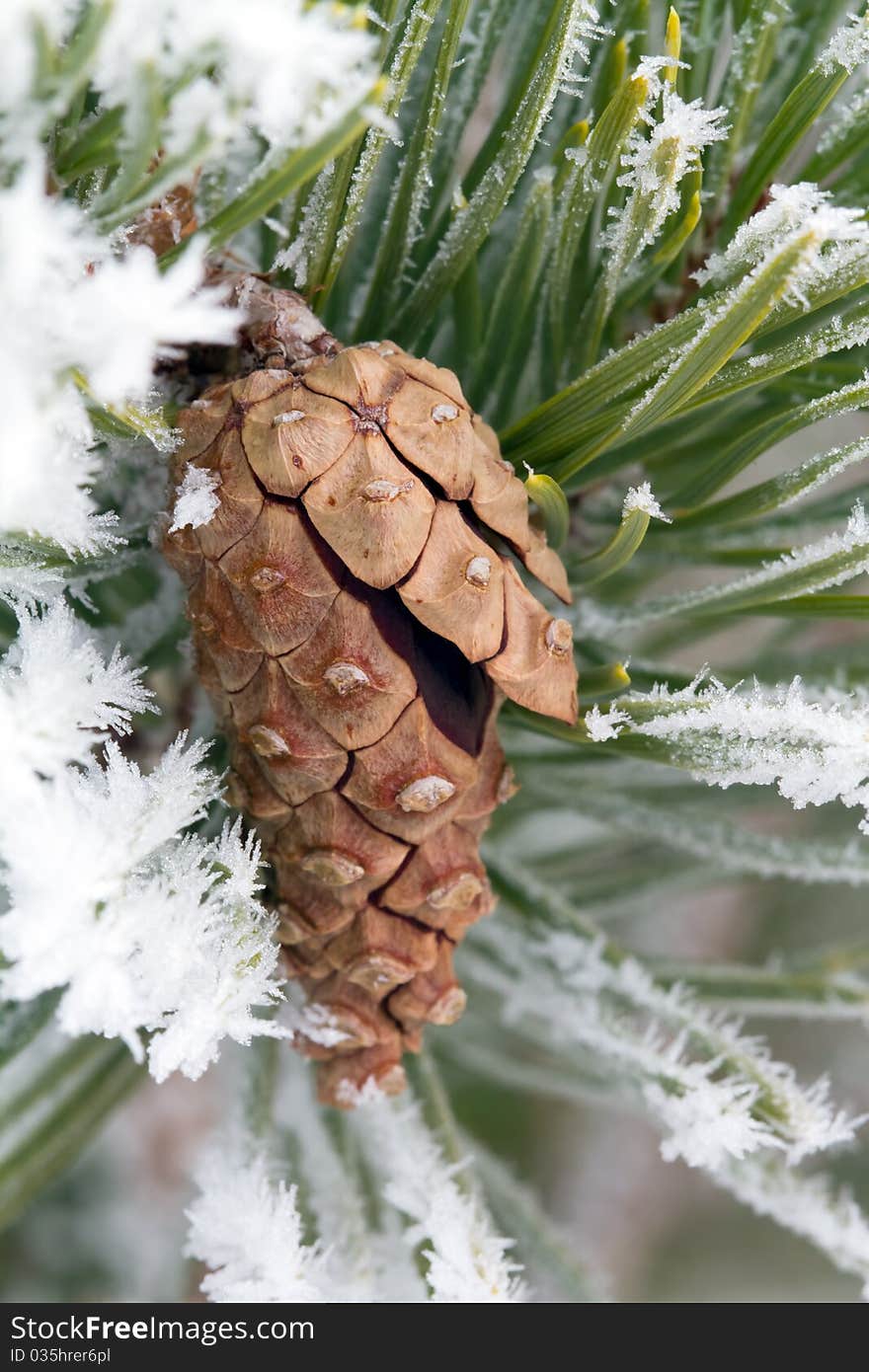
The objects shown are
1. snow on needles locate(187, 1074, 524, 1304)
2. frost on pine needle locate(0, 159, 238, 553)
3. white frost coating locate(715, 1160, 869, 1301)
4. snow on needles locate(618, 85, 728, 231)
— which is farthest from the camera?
white frost coating locate(715, 1160, 869, 1301)

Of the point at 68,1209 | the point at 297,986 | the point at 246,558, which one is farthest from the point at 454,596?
the point at 68,1209

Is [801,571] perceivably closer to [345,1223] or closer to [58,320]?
[58,320]

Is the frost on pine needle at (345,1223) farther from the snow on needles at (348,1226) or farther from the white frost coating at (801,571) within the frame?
the white frost coating at (801,571)

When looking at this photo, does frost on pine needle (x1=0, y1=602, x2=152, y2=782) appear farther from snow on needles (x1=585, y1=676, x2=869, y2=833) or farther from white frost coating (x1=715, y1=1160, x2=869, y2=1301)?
white frost coating (x1=715, y1=1160, x2=869, y2=1301)

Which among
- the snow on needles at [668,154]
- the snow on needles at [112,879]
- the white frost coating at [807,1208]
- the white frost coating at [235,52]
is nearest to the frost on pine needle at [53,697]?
the snow on needles at [112,879]

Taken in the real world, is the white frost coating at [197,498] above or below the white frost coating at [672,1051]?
above

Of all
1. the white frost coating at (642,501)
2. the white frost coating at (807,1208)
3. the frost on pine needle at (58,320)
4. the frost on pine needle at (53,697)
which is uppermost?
the frost on pine needle at (58,320)

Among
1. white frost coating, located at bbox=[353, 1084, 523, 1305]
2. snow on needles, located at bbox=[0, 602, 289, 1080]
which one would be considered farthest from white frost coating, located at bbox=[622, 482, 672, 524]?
white frost coating, located at bbox=[353, 1084, 523, 1305]

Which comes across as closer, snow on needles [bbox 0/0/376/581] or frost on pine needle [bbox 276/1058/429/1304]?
snow on needles [bbox 0/0/376/581]

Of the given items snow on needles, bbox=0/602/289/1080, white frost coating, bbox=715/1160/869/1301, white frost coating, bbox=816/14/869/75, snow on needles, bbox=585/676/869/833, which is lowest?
white frost coating, bbox=715/1160/869/1301

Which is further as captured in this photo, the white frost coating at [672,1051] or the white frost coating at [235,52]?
the white frost coating at [672,1051]
